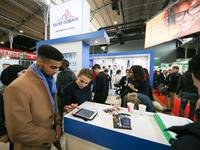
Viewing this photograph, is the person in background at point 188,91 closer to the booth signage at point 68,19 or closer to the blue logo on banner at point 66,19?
the booth signage at point 68,19

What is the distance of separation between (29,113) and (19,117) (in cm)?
7

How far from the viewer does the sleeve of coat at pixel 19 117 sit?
0.87 meters

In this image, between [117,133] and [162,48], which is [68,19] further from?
[162,48]

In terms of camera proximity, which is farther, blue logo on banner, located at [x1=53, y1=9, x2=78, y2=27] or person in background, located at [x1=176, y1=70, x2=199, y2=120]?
blue logo on banner, located at [x1=53, y1=9, x2=78, y2=27]

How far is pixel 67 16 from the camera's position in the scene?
348 cm

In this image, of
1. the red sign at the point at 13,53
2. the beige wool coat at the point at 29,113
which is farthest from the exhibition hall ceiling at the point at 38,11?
the beige wool coat at the point at 29,113

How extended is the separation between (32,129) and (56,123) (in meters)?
0.27

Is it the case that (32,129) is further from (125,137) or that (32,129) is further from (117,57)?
(117,57)

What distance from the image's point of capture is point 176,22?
3650 mm

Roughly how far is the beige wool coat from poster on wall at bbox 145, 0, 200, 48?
11.2 ft

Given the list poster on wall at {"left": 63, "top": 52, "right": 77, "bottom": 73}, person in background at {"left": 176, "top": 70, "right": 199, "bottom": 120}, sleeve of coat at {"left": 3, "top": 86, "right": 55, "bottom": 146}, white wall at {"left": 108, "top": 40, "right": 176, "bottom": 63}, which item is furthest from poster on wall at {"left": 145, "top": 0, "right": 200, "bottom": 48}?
white wall at {"left": 108, "top": 40, "right": 176, "bottom": 63}

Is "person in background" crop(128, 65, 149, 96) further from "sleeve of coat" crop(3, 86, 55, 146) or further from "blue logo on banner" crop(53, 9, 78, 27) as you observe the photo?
"blue logo on banner" crop(53, 9, 78, 27)

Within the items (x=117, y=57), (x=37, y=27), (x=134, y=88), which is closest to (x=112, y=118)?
(x=134, y=88)

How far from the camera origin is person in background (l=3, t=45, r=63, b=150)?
2.89ft
